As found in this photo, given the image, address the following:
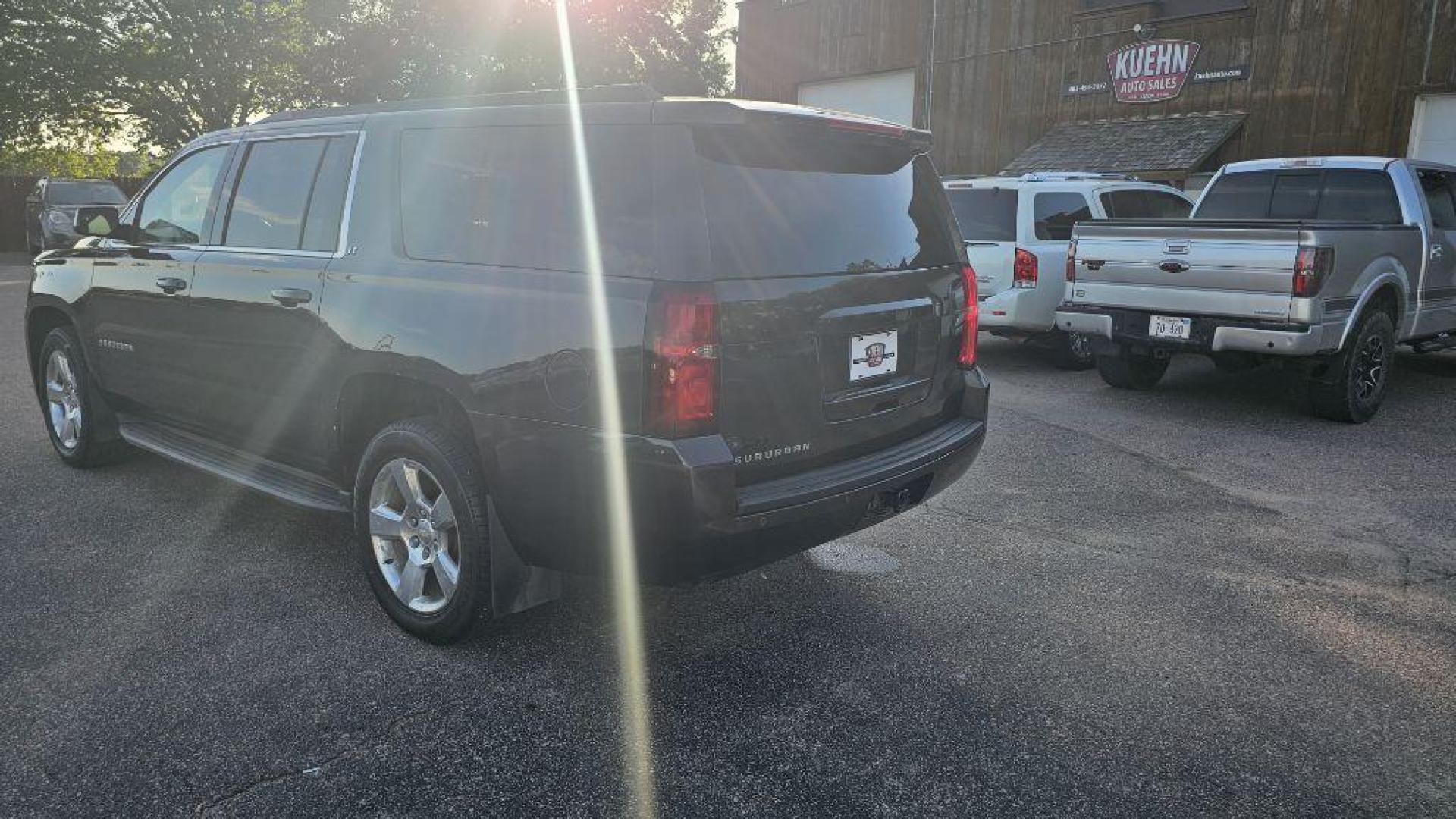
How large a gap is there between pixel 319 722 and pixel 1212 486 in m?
4.91

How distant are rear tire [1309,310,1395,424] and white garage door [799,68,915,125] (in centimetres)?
1475

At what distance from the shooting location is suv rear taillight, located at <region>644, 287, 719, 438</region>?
110 inches

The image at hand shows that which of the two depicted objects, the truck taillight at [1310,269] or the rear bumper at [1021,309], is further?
the rear bumper at [1021,309]

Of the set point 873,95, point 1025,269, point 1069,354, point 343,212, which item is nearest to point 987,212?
point 1025,269

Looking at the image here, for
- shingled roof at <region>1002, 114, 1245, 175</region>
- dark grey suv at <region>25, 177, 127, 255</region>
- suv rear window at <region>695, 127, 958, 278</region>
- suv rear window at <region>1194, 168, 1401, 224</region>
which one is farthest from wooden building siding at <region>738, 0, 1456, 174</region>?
dark grey suv at <region>25, 177, 127, 255</region>

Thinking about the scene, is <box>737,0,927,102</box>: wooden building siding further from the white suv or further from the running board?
the running board

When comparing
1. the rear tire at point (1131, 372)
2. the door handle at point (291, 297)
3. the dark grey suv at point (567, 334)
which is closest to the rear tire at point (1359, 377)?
the rear tire at point (1131, 372)

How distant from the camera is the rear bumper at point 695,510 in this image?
283 cm

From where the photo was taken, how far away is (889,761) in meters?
2.85

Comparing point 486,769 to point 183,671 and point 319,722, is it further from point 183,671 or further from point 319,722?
point 183,671

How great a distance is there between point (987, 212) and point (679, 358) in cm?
751

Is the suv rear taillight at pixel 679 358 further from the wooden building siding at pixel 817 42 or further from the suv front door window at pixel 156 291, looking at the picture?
the wooden building siding at pixel 817 42

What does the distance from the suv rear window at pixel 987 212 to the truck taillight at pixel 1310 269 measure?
9.81ft

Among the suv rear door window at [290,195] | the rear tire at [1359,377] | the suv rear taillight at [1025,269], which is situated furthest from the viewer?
the suv rear taillight at [1025,269]
